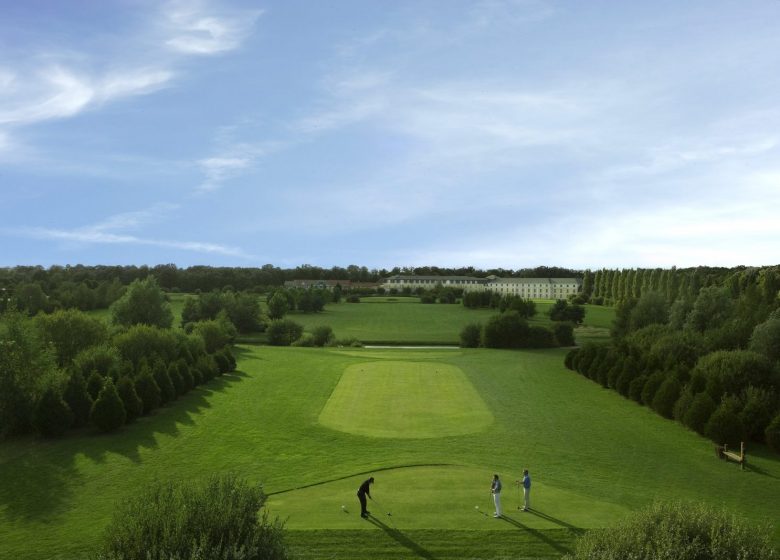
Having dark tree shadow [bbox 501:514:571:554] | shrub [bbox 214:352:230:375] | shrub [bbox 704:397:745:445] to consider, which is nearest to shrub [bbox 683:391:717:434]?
shrub [bbox 704:397:745:445]

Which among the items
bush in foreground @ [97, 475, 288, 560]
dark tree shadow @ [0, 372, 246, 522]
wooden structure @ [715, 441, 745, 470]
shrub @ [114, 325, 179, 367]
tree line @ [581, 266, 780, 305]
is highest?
tree line @ [581, 266, 780, 305]

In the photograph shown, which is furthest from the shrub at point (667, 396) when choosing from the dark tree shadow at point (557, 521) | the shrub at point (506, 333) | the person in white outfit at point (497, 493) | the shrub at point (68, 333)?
the shrub at point (506, 333)

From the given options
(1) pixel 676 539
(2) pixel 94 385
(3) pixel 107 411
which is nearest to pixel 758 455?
(1) pixel 676 539

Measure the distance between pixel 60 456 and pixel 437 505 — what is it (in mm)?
20865

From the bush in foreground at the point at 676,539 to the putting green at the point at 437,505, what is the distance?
21.5 ft

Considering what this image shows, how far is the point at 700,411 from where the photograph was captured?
3503 centimetres

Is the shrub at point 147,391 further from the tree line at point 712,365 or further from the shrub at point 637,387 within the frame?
the shrub at point 637,387

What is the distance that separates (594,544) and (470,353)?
203 feet

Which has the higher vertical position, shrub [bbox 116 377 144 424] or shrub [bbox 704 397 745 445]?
shrub [bbox 704 397 745 445]

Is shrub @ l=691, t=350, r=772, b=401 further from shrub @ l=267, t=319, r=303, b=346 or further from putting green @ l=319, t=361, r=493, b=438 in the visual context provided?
shrub @ l=267, t=319, r=303, b=346

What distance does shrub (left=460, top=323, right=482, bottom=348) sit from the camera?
290 feet

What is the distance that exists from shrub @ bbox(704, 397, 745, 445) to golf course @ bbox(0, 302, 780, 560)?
92cm

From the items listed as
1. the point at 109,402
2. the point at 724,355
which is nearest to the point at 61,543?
the point at 109,402

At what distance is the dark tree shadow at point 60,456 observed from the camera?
982 inches
